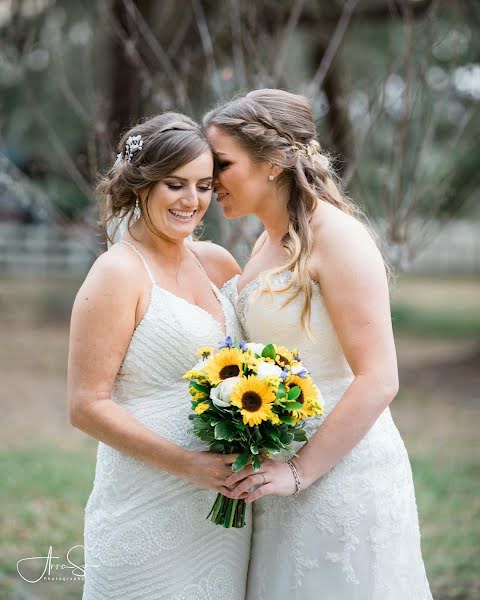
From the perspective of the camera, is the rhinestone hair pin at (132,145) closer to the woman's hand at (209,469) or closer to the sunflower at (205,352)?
the sunflower at (205,352)

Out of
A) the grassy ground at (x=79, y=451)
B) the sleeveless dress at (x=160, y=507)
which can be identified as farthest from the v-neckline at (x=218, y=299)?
the grassy ground at (x=79, y=451)

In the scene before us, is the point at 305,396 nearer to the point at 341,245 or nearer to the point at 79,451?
the point at 341,245

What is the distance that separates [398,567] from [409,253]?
2224 millimetres

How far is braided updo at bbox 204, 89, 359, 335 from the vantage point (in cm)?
309

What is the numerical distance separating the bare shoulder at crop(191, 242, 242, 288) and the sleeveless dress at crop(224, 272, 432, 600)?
0.46 m

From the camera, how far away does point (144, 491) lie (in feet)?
10.2

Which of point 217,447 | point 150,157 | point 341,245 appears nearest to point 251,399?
point 217,447

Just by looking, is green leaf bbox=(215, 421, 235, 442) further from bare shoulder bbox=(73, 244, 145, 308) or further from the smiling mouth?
the smiling mouth

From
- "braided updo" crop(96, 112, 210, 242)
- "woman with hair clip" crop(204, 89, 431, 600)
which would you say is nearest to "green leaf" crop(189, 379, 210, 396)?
"woman with hair clip" crop(204, 89, 431, 600)

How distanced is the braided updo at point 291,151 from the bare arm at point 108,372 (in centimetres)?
61

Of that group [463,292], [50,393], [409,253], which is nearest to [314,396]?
[409,253]

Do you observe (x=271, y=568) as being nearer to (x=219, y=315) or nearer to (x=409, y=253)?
(x=219, y=315)

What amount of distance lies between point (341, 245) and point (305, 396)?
0.62 m

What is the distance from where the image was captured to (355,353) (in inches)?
116
